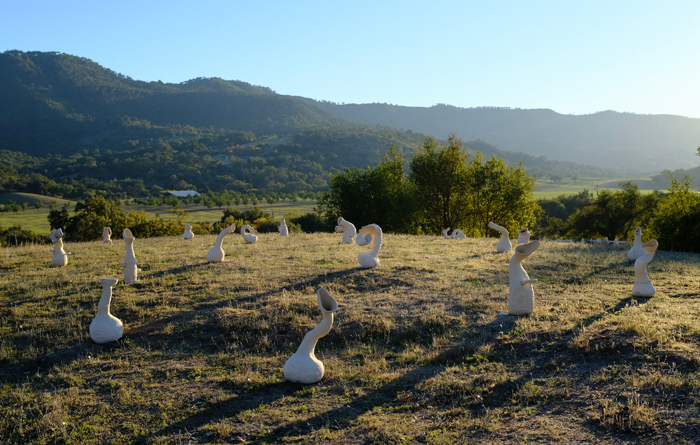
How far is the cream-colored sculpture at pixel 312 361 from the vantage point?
6.62 m

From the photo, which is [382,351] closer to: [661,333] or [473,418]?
[473,418]

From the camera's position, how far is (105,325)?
834cm

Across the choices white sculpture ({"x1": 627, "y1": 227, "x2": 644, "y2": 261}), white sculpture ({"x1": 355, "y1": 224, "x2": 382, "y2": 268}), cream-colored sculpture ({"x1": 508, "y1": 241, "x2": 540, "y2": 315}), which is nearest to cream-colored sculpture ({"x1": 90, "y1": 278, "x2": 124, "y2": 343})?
white sculpture ({"x1": 355, "y1": 224, "x2": 382, "y2": 268})

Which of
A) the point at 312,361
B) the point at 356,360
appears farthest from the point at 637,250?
the point at 312,361

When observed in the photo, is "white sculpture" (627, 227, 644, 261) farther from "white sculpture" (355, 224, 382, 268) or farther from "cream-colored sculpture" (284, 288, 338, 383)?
"cream-colored sculpture" (284, 288, 338, 383)

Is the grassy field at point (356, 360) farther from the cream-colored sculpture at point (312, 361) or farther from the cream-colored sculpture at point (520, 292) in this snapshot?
the cream-colored sculpture at point (520, 292)

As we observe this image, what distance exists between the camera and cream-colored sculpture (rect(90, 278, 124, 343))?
8.31 m

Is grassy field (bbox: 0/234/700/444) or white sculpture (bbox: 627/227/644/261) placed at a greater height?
white sculpture (bbox: 627/227/644/261)

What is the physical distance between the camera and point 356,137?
142 meters

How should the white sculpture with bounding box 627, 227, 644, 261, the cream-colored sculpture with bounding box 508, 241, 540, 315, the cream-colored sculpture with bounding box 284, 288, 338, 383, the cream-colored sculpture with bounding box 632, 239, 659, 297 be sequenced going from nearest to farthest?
the cream-colored sculpture with bounding box 284, 288, 338, 383 → the cream-colored sculpture with bounding box 508, 241, 540, 315 → the cream-colored sculpture with bounding box 632, 239, 659, 297 → the white sculpture with bounding box 627, 227, 644, 261

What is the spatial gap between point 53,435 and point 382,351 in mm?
5043

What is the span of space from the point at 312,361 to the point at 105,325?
14.9 feet

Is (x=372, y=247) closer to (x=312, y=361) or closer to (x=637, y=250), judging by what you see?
(x=312, y=361)

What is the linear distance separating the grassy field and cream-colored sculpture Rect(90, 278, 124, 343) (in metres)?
0.28
